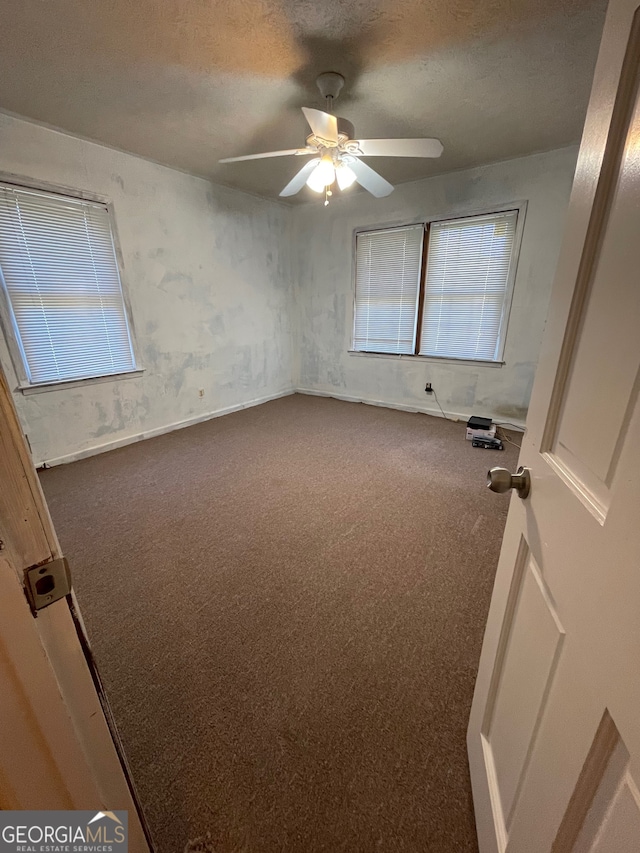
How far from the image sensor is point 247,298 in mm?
4289

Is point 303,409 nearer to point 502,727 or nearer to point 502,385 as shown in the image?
point 502,385

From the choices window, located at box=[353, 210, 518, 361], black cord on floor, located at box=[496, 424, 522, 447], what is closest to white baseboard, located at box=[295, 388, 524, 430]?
black cord on floor, located at box=[496, 424, 522, 447]

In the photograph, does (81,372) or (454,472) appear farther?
(81,372)

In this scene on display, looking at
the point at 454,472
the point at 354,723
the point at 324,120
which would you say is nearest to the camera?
the point at 354,723

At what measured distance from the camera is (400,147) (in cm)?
209

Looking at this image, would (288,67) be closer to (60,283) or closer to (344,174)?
(344,174)

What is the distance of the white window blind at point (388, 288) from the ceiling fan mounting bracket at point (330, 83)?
203cm

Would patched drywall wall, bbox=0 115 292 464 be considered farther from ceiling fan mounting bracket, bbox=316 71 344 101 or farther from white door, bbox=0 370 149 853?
white door, bbox=0 370 149 853

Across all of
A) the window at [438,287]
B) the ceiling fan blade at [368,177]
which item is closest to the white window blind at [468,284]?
the window at [438,287]

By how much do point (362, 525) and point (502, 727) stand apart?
4.53 ft

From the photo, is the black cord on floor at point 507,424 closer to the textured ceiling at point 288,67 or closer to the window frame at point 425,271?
the window frame at point 425,271

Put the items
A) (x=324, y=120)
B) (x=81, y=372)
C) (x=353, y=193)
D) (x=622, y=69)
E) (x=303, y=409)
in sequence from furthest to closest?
(x=303, y=409) < (x=353, y=193) < (x=81, y=372) < (x=324, y=120) < (x=622, y=69)

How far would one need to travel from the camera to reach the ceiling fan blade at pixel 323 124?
1770mm

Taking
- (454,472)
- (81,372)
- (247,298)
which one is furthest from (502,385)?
(81,372)
